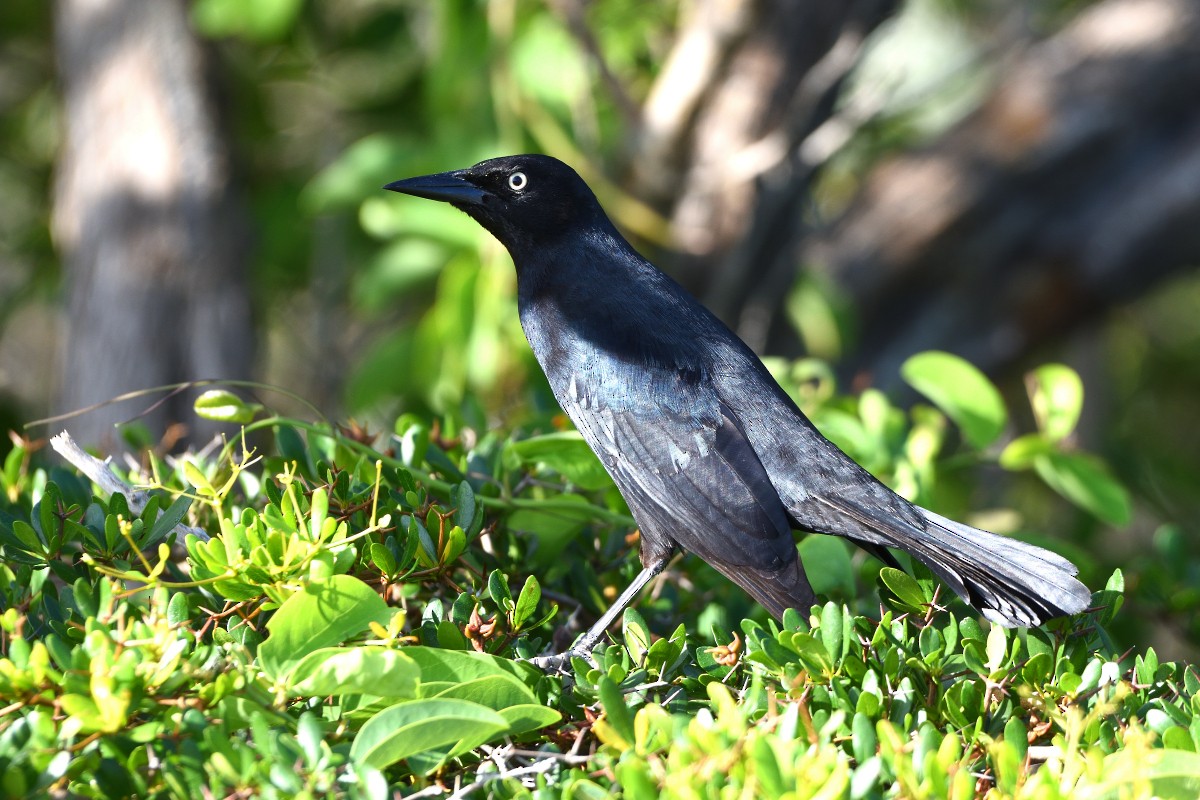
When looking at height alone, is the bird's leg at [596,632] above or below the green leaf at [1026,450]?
below

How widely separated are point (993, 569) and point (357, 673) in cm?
146

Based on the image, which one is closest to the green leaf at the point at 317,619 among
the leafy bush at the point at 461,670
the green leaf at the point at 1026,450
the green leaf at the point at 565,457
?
the leafy bush at the point at 461,670

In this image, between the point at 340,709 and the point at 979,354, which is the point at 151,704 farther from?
the point at 979,354

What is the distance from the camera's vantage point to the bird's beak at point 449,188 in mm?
3633

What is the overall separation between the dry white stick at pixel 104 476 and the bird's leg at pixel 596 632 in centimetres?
78

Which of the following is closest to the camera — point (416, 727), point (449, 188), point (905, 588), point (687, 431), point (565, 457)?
point (416, 727)

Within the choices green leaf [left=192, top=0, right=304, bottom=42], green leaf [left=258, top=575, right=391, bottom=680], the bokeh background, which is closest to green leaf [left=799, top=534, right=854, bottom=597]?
green leaf [left=258, top=575, right=391, bottom=680]

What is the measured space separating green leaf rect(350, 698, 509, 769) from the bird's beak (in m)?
2.15

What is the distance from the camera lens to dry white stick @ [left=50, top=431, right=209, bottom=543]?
2383 mm

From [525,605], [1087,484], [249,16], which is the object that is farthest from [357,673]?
[249,16]

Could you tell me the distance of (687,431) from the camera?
310 cm

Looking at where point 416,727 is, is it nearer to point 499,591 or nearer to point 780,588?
point 499,591

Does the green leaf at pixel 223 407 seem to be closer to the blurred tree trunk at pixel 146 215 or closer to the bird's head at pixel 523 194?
the bird's head at pixel 523 194

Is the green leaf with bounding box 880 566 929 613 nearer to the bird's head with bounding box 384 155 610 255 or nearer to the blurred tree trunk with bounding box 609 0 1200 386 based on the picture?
the bird's head with bounding box 384 155 610 255
